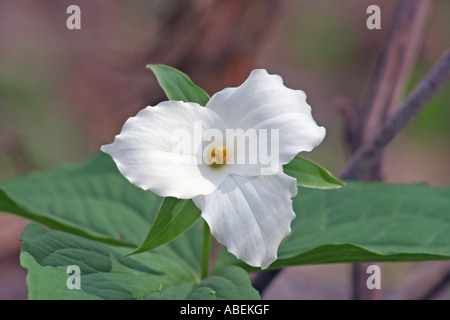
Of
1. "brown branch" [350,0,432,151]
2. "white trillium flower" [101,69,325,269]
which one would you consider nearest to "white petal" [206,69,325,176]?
"white trillium flower" [101,69,325,269]

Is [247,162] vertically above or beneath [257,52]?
beneath

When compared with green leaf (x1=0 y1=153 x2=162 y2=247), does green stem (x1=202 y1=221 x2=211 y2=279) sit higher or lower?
lower

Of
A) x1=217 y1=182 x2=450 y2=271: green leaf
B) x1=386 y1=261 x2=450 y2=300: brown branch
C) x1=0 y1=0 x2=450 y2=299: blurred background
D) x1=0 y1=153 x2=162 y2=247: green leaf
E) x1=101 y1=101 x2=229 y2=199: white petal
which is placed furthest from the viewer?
x1=0 y1=0 x2=450 y2=299: blurred background

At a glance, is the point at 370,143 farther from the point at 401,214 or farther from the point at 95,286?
the point at 95,286

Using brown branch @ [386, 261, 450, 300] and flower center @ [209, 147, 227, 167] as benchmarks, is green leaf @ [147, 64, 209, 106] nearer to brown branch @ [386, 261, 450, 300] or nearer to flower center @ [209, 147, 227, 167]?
flower center @ [209, 147, 227, 167]
